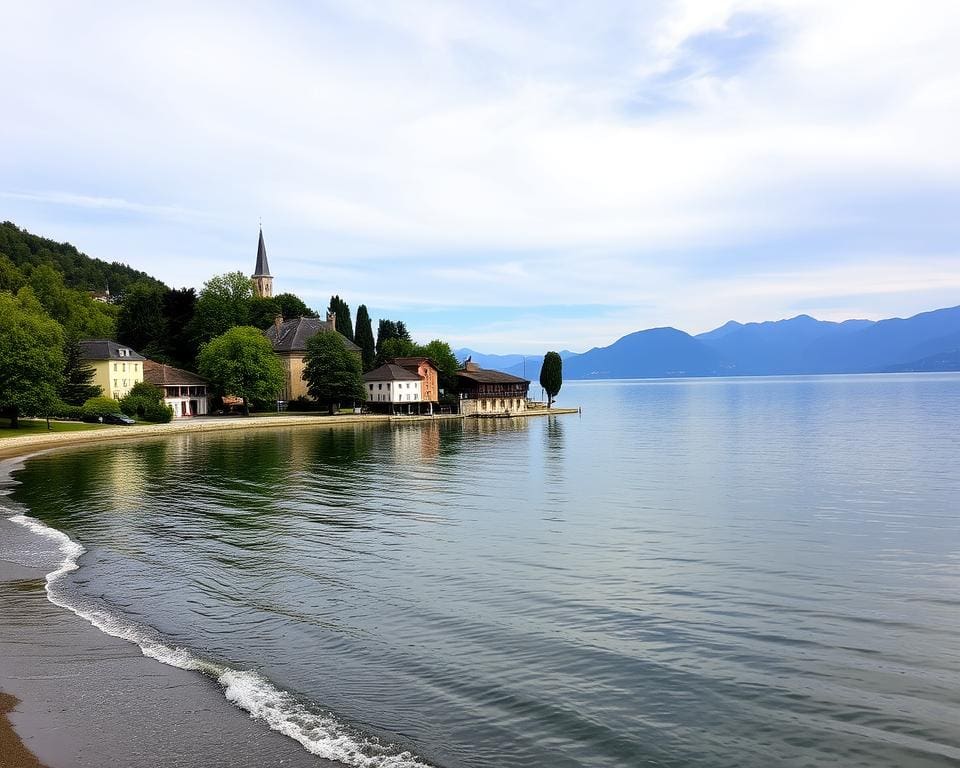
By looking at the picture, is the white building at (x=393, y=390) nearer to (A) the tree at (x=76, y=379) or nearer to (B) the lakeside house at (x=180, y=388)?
(B) the lakeside house at (x=180, y=388)

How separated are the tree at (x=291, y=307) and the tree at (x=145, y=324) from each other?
20.7 metres

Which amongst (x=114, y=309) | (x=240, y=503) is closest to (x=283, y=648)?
(x=240, y=503)

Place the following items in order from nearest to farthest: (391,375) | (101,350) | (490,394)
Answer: (101,350), (391,375), (490,394)

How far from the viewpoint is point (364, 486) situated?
136ft

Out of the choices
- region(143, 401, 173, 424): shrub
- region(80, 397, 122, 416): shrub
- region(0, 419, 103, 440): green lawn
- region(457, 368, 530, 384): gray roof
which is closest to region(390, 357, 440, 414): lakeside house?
region(457, 368, 530, 384): gray roof

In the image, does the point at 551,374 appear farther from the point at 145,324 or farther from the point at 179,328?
the point at 145,324

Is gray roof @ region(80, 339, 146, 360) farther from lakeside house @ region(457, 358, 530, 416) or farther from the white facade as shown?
lakeside house @ region(457, 358, 530, 416)

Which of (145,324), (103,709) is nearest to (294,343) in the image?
(145,324)

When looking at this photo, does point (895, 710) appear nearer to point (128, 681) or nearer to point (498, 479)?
point (128, 681)

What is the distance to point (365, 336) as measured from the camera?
141000 mm

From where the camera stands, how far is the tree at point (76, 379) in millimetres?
87500

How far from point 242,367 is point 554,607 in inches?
3599

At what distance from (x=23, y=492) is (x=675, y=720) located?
129ft

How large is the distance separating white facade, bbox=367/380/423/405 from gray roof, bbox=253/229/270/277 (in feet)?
191
